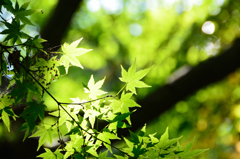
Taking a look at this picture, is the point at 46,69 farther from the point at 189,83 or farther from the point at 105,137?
the point at 189,83

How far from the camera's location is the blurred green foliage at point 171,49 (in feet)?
13.0

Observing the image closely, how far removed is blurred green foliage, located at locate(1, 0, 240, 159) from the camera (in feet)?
13.0

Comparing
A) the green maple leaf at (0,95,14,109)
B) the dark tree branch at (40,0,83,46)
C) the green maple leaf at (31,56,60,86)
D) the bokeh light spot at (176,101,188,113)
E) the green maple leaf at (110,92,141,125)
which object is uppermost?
the dark tree branch at (40,0,83,46)

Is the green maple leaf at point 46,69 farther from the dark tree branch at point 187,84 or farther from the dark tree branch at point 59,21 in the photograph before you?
the dark tree branch at point 59,21

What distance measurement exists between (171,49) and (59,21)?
111 inches

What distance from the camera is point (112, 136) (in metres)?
0.69

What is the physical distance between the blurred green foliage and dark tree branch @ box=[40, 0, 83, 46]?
55.7 inches

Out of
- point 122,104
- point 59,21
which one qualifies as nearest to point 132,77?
point 122,104

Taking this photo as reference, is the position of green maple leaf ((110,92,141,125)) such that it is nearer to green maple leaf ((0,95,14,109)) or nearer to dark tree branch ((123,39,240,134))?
green maple leaf ((0,95,14,109))

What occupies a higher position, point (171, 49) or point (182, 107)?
point (171, 49)

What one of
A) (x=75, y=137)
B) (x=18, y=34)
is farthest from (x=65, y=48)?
(x=75, y=137)

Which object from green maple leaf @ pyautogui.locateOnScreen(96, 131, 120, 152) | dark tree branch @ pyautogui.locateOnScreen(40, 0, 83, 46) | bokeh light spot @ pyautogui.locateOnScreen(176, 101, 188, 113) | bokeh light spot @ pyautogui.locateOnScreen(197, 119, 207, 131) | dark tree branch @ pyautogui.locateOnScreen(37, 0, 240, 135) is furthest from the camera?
bokeh light spot @ pyautogui.locateOnScreen(176, 101, 188, 113)

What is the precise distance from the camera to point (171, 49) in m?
4.50

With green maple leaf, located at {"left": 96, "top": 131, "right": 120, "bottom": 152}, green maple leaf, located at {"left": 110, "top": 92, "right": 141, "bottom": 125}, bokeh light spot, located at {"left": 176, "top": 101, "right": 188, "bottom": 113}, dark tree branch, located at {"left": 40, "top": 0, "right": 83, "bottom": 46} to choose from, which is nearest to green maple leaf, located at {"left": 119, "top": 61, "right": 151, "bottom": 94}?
green maple leaf, located at {"left": 110, "top": 92, "right": 141, "bottom": 125}
